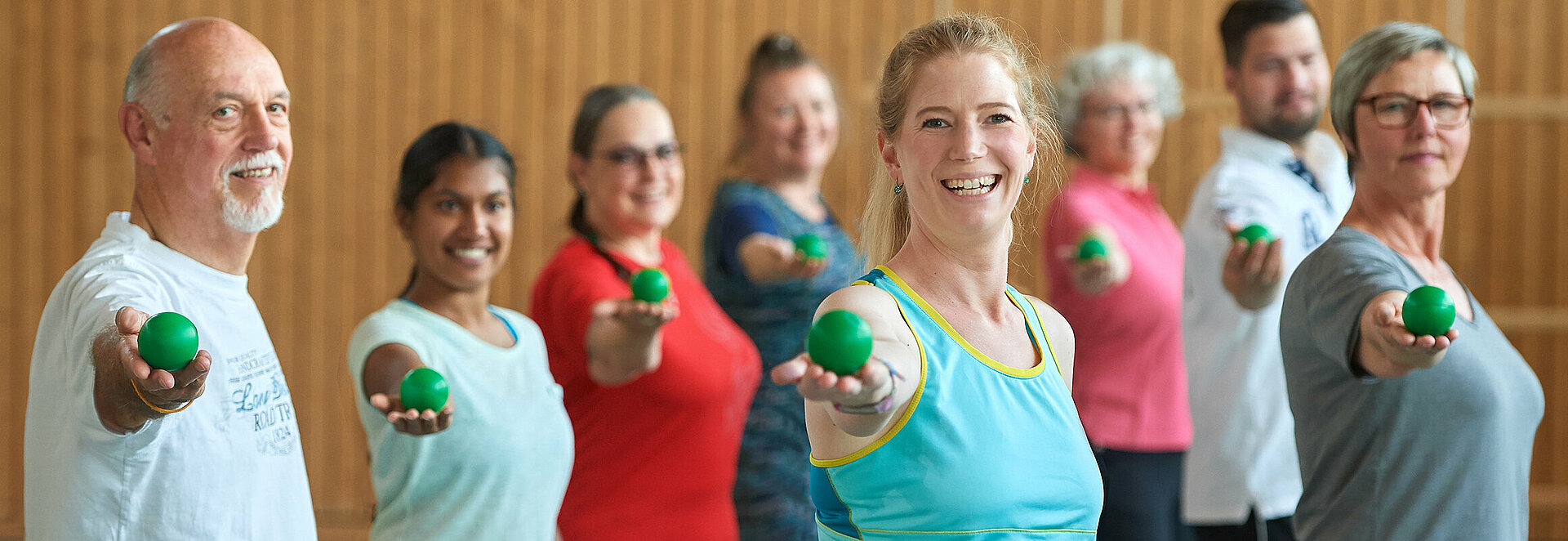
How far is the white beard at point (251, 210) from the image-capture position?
5.50 feet

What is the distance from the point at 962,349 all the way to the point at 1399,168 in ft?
3.02

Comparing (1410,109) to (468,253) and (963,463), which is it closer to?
(963,463)

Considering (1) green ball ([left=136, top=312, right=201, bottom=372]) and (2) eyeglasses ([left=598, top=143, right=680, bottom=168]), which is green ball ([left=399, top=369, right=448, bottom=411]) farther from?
(2) eyeglasses ([left=598, top=143, right=680, bottom=168])

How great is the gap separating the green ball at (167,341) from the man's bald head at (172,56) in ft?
1.49

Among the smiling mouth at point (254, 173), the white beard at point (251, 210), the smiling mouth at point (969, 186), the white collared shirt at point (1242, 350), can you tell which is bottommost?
the white collared shirt at point (1242, 350)

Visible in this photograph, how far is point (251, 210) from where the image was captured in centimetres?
170

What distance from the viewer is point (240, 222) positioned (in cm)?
169

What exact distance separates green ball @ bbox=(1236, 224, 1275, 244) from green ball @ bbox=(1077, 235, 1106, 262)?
509mm

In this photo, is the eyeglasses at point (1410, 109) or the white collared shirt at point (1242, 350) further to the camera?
the white collared shirt at point (1242, 350)

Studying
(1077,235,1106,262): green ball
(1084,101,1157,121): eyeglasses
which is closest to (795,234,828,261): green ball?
(1077,235,1106,262): green ball

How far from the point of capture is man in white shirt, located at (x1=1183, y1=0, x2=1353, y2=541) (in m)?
2.82

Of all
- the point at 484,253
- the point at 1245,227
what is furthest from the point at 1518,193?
the point at 484,253

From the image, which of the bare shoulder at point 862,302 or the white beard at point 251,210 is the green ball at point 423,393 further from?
the bare shoulder at point 862,302

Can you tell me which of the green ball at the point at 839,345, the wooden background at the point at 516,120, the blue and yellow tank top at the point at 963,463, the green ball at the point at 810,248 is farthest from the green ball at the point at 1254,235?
the wooden background at the point at 516,120
